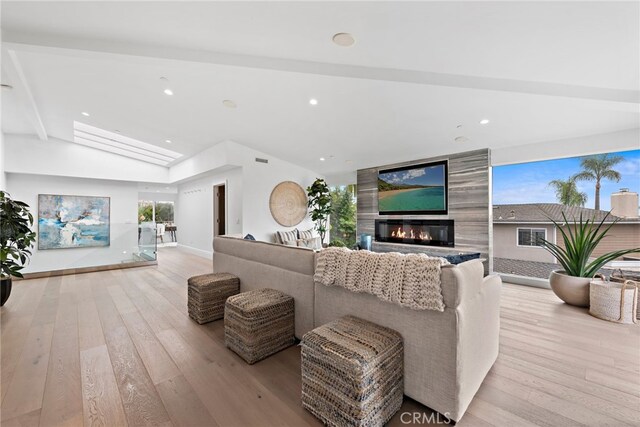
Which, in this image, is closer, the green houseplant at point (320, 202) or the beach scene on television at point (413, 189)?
the beach scene on television at point (413, 189)

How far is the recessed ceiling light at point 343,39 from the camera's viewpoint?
7.37 ft

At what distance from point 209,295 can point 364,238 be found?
2917 millimetres

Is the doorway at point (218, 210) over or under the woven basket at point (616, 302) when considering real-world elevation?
over

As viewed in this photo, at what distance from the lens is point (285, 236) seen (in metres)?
6.26

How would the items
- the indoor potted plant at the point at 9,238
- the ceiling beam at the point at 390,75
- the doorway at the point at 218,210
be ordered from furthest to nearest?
the doorway at the point at 218,210 → the indoor potted plant at the point at 9,238 → the ceiling beam at the point at 390,75

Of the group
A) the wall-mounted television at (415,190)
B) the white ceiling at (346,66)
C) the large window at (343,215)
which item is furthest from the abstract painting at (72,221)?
the wall-mounted television at (415,190)

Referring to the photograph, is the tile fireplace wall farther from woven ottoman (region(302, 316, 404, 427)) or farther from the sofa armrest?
woven ottoman (region(302, 316, 404, 427))

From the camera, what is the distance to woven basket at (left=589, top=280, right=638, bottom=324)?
9.15ft

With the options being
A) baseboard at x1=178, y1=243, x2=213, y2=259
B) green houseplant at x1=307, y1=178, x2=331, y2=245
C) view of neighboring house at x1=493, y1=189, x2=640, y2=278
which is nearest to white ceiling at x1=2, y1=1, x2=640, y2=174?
view of neighboring house at x1=493, y1=189, x2=640, y2=278

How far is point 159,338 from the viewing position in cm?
242

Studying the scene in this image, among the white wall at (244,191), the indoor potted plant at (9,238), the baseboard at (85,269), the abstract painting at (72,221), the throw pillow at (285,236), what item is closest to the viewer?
the indoor potted plant at (9,238)

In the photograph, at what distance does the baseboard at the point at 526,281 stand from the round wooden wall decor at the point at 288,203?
4.65m

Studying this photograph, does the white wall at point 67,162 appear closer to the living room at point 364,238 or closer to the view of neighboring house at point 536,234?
the living room at point 364,238

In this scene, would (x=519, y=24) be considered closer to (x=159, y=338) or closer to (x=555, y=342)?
(x=555, y=342)
